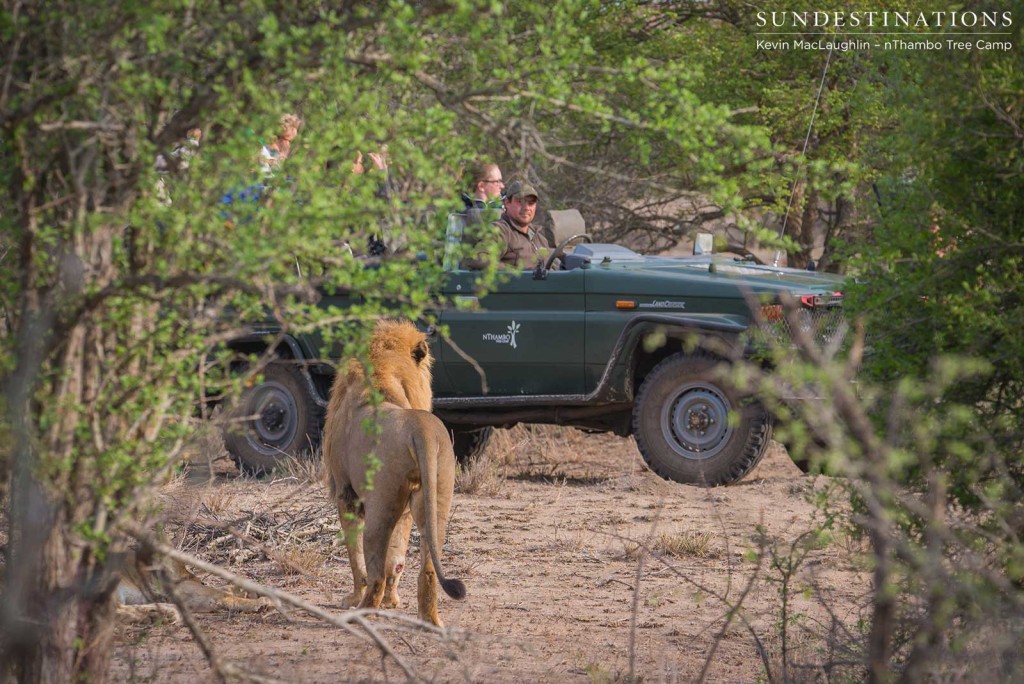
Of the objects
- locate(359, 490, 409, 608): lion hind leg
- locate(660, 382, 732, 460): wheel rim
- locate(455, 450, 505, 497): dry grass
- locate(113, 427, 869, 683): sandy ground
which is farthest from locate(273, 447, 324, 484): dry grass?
locate(359, 490, 409, 608): lion hind leg

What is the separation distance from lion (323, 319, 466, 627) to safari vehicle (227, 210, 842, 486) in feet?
8.39

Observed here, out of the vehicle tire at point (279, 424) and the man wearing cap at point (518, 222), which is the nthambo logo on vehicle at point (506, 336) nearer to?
the man wearing cap at point (518, 222)

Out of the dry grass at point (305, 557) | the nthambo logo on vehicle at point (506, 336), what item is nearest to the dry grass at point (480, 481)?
the nthambo logo on vehicle at point (506, 336)

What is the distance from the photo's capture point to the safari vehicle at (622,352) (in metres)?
9.67

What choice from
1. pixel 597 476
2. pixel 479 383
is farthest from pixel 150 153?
pixel 597 476

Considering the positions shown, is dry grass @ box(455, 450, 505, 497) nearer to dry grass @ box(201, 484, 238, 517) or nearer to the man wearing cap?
the man wearing cap

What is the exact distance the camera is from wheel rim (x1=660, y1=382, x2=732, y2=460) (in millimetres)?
9883

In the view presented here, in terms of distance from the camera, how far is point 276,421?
11094mm

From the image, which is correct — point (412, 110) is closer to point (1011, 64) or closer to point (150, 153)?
point (150, 153)

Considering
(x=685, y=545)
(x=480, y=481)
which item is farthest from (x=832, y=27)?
(x=685, y=545)

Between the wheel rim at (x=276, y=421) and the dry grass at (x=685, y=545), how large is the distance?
3.75 meters

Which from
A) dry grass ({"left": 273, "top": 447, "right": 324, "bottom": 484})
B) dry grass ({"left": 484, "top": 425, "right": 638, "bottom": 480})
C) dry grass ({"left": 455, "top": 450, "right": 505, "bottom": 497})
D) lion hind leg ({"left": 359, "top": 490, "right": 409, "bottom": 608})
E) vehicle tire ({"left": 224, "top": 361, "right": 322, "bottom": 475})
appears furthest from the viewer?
dry grass ({"left": 484, "top": 425, "right": 638, "bottom": 480})

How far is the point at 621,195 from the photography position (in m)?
15.5

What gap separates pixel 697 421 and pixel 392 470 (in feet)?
13.0
